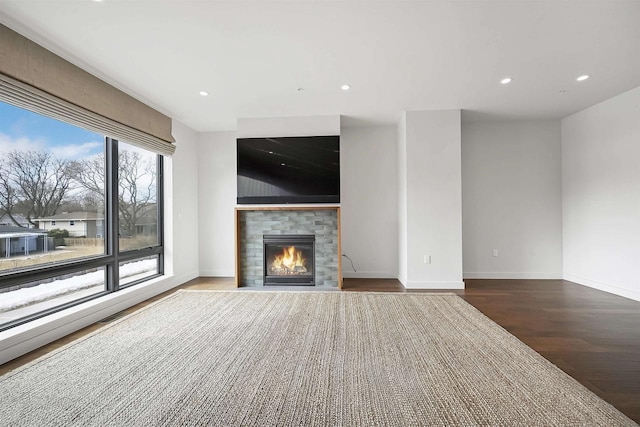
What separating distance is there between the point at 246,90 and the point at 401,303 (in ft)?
10.6

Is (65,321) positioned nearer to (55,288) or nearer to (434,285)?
(55,288)

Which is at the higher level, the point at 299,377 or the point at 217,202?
the point at 217,202

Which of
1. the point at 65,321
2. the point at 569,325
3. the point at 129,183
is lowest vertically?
the point at 569,325

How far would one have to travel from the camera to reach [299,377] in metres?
1.78

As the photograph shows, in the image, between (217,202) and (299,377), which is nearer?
(299,377)

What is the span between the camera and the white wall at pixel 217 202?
4801mm

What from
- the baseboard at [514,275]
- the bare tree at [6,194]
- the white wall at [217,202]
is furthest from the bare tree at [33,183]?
the baseboard at [514,275]

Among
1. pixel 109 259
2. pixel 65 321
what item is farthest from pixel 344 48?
pixel 65 321

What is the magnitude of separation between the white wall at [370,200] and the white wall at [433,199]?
26.0 inches

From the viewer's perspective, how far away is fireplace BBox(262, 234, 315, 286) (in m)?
4.13

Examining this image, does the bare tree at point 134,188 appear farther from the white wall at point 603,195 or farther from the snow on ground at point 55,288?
the white wall at point 603,195

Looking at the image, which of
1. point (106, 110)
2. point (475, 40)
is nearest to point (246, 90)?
point (106, 110)

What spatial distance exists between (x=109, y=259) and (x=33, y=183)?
1133 mm

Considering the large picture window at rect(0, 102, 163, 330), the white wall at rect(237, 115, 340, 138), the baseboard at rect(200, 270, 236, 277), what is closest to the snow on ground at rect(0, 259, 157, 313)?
the large picture window at rect(0, 102, 163, 330)
